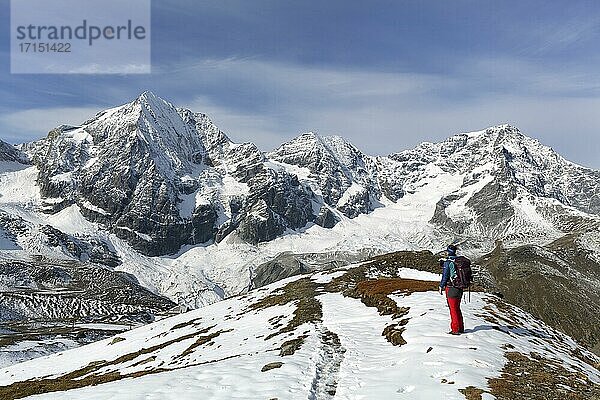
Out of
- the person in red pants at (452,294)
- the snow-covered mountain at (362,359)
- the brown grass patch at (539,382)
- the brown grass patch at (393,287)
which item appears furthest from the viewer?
the brown grass patch at (393,287)

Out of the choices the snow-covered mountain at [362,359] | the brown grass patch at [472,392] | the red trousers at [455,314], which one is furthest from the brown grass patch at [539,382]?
the red trousers at [455,314]

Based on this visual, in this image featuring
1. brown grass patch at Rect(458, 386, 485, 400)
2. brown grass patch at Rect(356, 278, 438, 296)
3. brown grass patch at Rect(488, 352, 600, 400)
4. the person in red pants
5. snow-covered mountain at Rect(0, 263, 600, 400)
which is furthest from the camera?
brown grass patch at Rect(356, 278, 438, 296)

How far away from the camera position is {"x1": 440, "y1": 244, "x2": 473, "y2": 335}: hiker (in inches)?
1011

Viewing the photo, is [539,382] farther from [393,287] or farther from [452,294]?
[393,287]

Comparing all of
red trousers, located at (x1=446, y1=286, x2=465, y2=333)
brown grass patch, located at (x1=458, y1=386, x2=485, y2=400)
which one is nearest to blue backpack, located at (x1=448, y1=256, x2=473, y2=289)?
red trousers, located at (x1=446, y1=286, x2=465, y2=333)

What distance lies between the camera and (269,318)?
49844 mm

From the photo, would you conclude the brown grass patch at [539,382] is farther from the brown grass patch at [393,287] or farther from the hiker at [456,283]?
the brown grass patch at [393,287]

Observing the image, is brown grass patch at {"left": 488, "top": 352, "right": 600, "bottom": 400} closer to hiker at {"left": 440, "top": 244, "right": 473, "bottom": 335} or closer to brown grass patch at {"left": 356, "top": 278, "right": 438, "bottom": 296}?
hiker at {"left": 440, "top": 244, "right": 473, "bottom": 335}

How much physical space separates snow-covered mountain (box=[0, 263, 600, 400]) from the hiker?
0.94 m

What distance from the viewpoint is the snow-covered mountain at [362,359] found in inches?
728

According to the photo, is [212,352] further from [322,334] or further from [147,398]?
[147,398]

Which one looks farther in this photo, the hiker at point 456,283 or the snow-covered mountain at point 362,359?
the hiker at point 456,283

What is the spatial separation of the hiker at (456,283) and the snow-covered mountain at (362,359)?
0.94m

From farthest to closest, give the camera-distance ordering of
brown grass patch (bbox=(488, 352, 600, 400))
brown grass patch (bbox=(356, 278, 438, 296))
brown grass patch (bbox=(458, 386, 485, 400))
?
brown grass patch (bbox=(356, 278, 438, 296))
brown grass patch (bbox=(488, 352, 600, 400))
brown grass patch (bbox=(458, 386, 485, 400))
